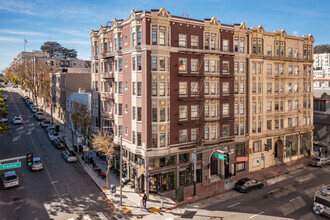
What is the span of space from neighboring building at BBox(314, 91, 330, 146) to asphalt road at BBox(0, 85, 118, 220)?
54.9m

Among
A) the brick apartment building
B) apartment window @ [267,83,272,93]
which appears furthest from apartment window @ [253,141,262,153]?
apartment window @ [267,83,272,93]

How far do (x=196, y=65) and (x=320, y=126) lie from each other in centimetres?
4377

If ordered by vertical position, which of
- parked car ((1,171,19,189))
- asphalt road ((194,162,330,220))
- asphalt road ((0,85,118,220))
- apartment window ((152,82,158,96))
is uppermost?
apartment window ((152,82,158,96))

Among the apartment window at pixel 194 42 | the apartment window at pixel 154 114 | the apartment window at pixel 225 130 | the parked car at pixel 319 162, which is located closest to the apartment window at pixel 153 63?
the apartment window at pixel 154 114

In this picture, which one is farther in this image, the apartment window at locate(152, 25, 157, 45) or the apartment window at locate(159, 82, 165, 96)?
the apartment window at locate(159, 82, 165, 96)

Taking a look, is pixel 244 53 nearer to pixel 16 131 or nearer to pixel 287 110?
pixel 287 110

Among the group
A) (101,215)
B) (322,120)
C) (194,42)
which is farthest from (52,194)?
(322,120)

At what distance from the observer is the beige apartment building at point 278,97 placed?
45500 millimetres

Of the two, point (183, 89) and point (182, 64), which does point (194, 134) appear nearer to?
point (183, 89)

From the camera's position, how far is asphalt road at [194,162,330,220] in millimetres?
30234

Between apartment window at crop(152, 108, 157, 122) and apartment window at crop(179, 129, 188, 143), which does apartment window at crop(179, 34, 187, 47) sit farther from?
apartment window at crop(179, 129, 188, 143)

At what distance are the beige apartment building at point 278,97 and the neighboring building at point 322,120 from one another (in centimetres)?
1125

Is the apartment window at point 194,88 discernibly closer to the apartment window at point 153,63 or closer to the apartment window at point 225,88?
the apartment window at point 225,88

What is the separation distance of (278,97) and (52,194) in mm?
41148
